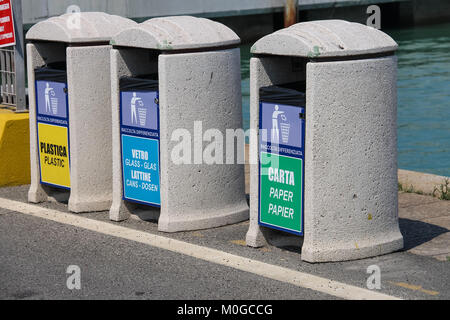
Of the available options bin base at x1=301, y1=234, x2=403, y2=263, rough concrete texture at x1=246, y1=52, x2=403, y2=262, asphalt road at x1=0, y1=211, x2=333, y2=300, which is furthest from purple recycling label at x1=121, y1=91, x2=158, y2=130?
bin base at x1=301, y1=234, x2=403, y2=263

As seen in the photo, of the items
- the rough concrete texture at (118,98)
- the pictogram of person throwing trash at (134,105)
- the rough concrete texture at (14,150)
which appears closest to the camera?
the pictogram of person throwing trash at (134,105)

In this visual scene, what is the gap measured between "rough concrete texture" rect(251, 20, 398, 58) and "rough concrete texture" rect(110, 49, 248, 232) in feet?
2.90

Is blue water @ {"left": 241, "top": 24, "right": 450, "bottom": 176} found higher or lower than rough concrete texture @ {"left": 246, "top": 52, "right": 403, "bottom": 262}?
lower

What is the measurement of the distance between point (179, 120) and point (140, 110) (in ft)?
1.40

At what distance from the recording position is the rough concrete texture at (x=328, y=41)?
6176 millimetres

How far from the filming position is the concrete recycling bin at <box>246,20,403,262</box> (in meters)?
6.23

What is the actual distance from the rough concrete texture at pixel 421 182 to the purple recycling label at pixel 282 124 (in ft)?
7.74

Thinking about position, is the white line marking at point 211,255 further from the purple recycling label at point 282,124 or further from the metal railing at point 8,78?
the metal railing at point 8,78

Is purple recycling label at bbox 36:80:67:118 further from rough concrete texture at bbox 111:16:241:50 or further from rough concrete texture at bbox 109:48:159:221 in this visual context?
rough concrete texture at bbox 111:16:241:50

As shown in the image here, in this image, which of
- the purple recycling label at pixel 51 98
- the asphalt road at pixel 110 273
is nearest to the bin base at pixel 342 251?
the asphalt road at pixel 110 273

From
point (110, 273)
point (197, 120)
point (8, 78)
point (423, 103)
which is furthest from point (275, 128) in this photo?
point (423, 103)
